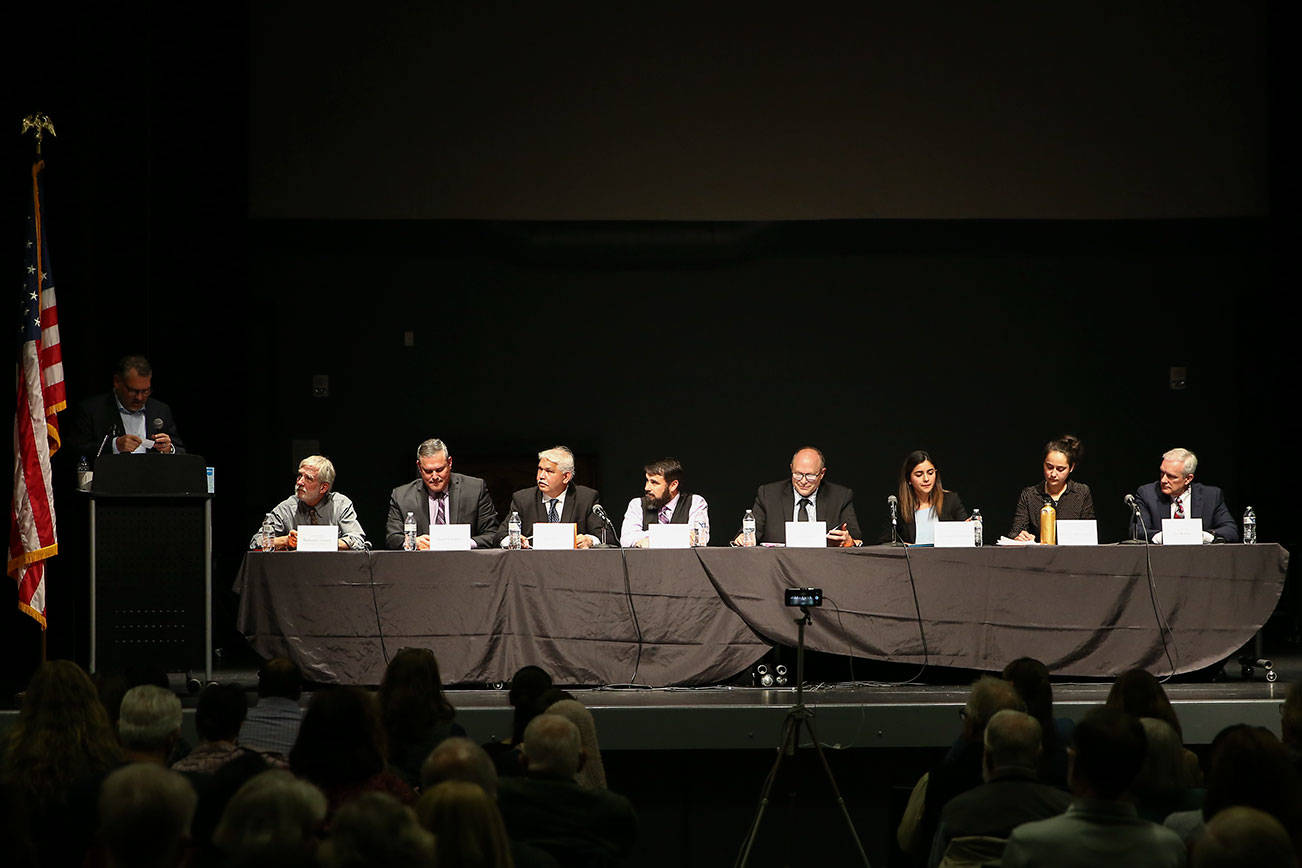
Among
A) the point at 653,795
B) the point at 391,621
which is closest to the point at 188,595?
the point at 391,621

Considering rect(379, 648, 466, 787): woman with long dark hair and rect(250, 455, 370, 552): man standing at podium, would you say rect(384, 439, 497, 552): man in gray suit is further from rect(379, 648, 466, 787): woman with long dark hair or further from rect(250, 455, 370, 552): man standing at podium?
rect(379, 648, 466, 787): woman with long dark hair

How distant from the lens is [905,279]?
31.3ft

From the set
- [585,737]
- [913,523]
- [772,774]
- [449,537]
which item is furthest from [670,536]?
[585,737]

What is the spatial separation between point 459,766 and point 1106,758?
119cm

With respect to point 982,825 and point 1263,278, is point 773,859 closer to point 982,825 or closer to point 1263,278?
point 982,825

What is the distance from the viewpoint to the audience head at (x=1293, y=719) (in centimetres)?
340

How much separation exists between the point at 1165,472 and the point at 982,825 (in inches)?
167

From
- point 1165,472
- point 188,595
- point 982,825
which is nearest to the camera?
point 982,825

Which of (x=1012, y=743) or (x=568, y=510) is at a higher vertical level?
(x=568, y=510)

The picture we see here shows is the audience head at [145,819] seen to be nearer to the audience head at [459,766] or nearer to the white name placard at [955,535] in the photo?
the audience head at [459,766]

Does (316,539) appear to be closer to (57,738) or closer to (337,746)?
(57,738)

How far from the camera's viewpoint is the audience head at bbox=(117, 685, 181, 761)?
134 inches

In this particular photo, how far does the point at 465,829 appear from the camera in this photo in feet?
7.63

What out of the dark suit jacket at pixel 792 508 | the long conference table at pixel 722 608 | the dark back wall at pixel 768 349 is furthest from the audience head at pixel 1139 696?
the dark back wall at pixel 768 349
